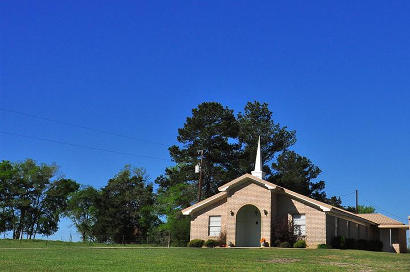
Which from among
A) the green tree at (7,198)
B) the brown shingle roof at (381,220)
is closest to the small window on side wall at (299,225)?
the brown shingle roof at (381,220)

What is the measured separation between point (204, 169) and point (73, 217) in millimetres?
20135

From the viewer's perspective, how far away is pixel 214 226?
37969mm

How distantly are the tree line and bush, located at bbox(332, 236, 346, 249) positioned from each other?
2072 cm

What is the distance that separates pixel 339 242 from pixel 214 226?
9.41 meters

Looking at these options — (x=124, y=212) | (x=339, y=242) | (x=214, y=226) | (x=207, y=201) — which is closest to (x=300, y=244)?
(x=339, y=242)

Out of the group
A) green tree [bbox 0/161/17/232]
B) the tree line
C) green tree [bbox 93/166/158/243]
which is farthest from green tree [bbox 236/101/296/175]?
green tree [bbox 0/161/17/232]

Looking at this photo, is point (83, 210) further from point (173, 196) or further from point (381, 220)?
point (381, 220)

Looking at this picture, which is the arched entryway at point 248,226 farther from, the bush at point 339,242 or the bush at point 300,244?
the bush at point 339,242

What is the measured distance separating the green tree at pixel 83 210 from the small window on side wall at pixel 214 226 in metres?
27.4

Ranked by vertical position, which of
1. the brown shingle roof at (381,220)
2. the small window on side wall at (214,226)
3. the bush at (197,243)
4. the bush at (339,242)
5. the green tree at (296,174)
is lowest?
the bush at (197,243)

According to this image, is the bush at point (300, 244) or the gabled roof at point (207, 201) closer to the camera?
the bush at point (300, 244)

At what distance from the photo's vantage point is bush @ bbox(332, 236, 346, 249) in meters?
33.6

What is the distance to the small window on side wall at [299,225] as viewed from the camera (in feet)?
114

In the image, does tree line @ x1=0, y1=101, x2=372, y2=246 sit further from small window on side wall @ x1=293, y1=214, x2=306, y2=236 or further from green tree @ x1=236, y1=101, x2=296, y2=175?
small window on side wall @ x1=293, y1=214, x2=306, y2=236
